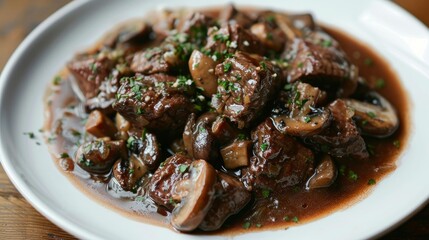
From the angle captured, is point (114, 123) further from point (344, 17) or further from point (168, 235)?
point (344, 17)

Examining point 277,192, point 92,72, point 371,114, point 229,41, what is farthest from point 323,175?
point 92,72

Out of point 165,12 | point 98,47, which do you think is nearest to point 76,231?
point 98,47

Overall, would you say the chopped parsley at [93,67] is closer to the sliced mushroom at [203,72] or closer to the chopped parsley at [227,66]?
the sliced mushroom at [203,72]

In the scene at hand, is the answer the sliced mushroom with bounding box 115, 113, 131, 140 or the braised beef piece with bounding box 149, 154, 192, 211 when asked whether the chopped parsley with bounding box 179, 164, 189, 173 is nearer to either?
the braised beef piece with bounding box 149, 154, 192, 211

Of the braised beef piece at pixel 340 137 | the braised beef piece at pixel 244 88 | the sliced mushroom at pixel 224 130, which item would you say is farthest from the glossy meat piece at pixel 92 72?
the braised beef piece at pixel 340 137

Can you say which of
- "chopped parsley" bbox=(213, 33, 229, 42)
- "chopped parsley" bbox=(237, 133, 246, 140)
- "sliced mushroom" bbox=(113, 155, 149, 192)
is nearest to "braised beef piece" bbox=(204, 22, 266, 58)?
"chopped parsley" bbox=(213, 33, 229, 42)

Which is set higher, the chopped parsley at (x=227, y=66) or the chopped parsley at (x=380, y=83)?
the chopped parsley at (x=227, y=66)

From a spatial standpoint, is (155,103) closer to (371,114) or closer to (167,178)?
(167,178)
